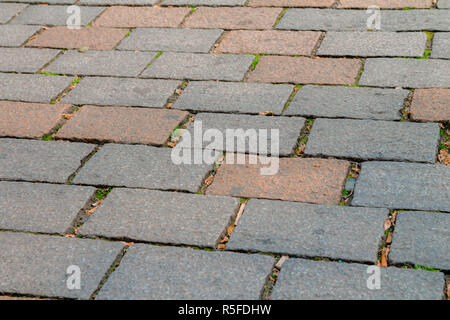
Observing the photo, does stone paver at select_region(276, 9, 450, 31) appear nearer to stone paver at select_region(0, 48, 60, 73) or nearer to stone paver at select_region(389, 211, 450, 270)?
→ stone paver at select_region(0, 48, 60, 73)

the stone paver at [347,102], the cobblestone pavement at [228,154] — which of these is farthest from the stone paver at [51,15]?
the stone paver at [347,102]

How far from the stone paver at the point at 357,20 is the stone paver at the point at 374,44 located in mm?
108

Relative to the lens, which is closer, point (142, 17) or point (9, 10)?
point (142, 17)

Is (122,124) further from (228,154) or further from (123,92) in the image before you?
(228,154)

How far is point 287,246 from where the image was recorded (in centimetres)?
266

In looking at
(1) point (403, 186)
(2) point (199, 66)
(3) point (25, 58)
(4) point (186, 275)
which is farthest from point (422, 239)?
(3) point (25, 58)

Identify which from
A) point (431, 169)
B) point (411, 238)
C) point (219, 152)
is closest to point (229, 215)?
point (219, 152)

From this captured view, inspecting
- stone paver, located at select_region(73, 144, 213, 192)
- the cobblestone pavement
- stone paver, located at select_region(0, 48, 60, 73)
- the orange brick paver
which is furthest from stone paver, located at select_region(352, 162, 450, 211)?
stone paver, located at select_region(0, 48, 60, 73)

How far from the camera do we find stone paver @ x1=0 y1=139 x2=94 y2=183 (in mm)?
3256

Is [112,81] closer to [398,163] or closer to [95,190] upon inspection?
[95,190]

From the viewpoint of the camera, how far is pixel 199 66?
13.9 ft

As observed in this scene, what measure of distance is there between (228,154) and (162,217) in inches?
23.1

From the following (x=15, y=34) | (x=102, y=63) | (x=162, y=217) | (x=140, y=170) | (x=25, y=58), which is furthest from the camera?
(x=15, y=34)

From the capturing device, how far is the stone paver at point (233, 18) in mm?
4766
